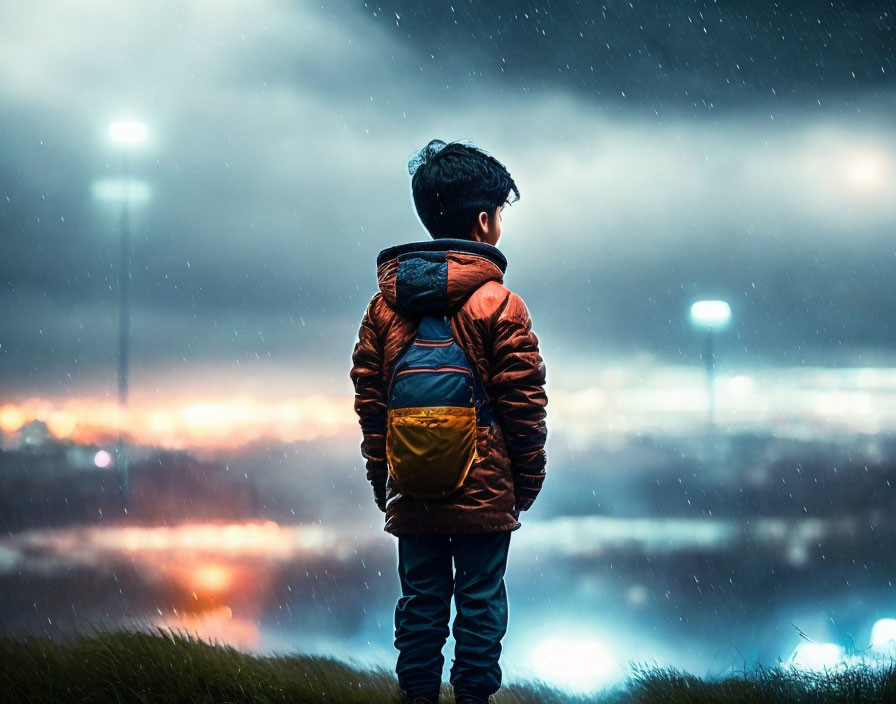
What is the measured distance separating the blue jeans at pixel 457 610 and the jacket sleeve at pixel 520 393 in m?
0.37

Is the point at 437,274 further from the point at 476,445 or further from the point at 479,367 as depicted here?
the point at 476,445

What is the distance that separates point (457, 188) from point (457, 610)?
2.14 m

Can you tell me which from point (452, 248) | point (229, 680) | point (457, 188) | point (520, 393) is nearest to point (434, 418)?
point (520, 393)

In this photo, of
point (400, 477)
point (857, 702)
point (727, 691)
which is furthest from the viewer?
point (727, 691)

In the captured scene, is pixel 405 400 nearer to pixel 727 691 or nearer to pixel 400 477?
pixel 400 477

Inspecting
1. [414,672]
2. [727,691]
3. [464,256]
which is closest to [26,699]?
[414,672]

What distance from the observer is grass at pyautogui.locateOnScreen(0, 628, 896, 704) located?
4398mm

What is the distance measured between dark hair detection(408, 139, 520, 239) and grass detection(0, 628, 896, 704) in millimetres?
2546

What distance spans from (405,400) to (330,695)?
1.88 meters

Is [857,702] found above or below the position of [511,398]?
below

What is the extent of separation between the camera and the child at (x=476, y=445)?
3.92 m

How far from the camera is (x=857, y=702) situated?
4.36 meters

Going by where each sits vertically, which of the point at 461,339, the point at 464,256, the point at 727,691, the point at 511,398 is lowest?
the point at 727,691

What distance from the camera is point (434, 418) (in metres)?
3.79
